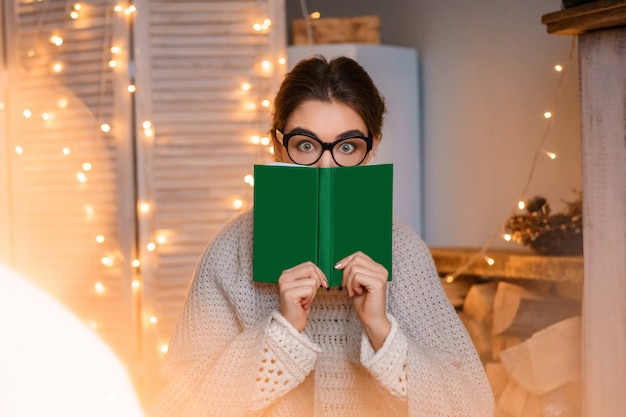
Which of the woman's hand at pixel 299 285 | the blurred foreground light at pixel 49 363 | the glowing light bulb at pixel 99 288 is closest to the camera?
the woman's hand at pixel 299 285

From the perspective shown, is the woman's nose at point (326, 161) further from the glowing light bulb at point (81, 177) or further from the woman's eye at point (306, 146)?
the glowing light bulb at point (81, 177)

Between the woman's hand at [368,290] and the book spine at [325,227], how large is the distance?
0.06 feet

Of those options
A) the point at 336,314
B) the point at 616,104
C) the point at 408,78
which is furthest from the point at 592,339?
the point at 408,78

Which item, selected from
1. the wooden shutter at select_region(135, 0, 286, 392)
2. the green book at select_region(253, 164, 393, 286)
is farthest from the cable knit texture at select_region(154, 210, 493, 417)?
the wooden shutter at select_region(135, 0, 286, 392)

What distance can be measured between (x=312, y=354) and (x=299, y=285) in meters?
0.14

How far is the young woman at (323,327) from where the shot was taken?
132cm

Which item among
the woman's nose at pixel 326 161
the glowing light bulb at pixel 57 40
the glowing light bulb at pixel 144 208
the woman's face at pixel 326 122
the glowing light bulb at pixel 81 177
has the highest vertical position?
the glowing light bulb at pixel 57 40

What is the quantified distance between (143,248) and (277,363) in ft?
6.25

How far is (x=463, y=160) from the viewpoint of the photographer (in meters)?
3.19

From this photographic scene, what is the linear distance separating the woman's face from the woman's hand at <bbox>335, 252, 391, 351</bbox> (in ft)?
0.62

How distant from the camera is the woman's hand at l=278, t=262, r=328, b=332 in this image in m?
1.28

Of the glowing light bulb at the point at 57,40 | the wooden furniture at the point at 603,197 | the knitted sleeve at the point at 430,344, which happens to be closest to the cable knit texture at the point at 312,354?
the knitted sleeve at the point at 430,344

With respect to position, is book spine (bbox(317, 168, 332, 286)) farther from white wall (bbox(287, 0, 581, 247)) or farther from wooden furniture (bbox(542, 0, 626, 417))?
white wall (bbox(287, 0, 581, 247))

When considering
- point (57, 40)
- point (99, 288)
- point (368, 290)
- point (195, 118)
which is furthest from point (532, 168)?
point (57, 40)
